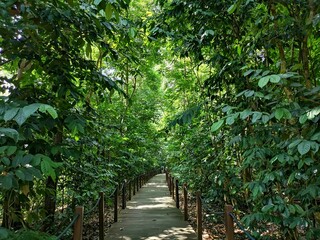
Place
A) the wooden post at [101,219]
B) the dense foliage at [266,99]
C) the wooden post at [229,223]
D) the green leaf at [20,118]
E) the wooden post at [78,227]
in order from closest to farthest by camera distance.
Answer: the green leaf at [20,118]
the dense foliage at [266,99]
the wooden post at [78,227]
the wooden post at [229,223]
the wooden post at [101,219]

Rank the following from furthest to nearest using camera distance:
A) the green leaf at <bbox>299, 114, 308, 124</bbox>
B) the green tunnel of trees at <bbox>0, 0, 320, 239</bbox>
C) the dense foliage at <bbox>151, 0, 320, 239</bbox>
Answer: the dense foliage at <bbox>151, 0, 320, 239</bbox> → the green tunnel of trees at <bbox>0, 0, 320, 239</bbox> → the green leaf at <bbox>299, 114, 308, 124</bbox>

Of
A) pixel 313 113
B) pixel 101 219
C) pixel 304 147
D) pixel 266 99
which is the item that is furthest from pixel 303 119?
pixel 101 219

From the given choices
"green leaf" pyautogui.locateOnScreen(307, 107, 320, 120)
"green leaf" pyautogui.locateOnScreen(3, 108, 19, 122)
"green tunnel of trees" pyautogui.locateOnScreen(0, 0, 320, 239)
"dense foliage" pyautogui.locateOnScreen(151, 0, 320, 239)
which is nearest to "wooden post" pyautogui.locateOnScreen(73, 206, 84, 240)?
"green tunnel of trees" pyautogui.locateOnScreen(0, 0, 320, 239)

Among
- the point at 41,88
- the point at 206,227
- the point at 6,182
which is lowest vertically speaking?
the point at 206,227

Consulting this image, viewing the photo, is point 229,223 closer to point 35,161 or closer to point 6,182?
point 35,161

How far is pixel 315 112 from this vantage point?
2162 mm

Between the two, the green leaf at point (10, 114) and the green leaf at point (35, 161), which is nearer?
the green leaf at point (10, 114)

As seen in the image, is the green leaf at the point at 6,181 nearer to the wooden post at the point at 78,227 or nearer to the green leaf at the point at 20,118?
the green leaf at the point at 20,118

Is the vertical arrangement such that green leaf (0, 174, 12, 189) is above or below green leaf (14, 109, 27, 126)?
below

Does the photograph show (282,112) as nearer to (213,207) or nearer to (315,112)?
(315,112)

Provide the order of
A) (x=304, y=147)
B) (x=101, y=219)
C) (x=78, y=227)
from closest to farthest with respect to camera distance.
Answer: (x=304, y=147)
(x=78, y=227)
(x=101, y=219)

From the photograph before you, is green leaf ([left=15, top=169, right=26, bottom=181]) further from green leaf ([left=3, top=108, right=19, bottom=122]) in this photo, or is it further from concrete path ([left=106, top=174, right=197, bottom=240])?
concrete path ([left=106, top=174, right=197, bottom=240])

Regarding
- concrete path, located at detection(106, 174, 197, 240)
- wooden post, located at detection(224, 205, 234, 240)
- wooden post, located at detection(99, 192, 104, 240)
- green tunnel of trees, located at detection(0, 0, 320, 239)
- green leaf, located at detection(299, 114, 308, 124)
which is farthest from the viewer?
concrete path, located at detection(106, 174, 197, 240)

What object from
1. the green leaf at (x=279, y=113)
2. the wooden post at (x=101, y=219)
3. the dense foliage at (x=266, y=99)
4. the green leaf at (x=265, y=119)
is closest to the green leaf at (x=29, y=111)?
the dense foliage at (x=266, y=99)
